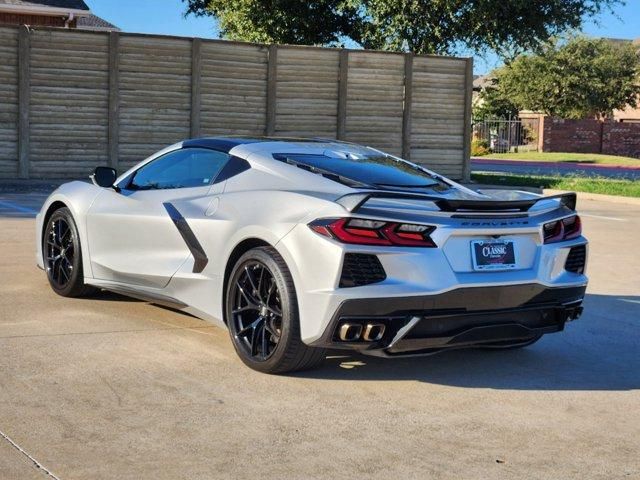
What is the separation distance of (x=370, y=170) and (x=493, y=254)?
125 cm

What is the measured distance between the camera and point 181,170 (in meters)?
7.31

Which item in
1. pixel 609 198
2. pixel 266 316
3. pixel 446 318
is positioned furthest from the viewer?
pixel 609 198

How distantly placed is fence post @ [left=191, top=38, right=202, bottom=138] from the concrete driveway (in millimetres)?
14810

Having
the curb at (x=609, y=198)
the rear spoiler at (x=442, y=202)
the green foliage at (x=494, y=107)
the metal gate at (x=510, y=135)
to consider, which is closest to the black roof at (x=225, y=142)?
the rear spoiler at (x=442, y=202)

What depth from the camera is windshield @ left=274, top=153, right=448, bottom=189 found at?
6625mm

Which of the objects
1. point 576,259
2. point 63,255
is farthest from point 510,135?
point 576,259

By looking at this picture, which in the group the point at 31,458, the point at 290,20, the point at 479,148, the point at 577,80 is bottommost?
the point at 31,458

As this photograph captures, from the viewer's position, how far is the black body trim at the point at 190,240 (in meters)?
6.61

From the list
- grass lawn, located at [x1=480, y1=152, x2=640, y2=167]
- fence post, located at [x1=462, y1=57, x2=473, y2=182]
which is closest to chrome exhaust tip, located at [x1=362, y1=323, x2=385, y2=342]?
fence post, located at [x1=462, y1=57, x2=473, y2=182]

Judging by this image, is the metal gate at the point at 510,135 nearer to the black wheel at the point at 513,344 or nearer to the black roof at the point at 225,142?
the black roof at the point at 225,142

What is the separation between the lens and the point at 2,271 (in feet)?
30.7

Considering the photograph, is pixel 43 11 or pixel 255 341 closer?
pixel 255 341

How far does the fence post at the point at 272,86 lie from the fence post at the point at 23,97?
517cm

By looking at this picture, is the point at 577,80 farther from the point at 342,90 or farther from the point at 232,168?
the point at 232,168
